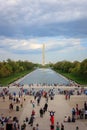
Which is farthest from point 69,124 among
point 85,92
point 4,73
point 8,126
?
point 4,73

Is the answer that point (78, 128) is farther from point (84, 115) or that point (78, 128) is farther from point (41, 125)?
point (84, 115)

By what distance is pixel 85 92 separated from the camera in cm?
5959

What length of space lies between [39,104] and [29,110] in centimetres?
510

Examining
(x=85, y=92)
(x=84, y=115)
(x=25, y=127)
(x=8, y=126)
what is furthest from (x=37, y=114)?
(x=85, y=92)

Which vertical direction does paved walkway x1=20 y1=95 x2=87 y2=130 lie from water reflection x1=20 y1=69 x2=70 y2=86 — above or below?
below

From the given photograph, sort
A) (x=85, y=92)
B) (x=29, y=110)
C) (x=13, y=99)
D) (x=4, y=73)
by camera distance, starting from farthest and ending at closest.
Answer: (x=4, y=73)
(x=85, y=92)
(x=13, y=99)
(x=29, y=110)

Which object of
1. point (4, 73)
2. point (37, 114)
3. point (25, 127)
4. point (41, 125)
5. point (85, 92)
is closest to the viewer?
point (25, 127)

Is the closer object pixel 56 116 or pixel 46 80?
pixel 56 116

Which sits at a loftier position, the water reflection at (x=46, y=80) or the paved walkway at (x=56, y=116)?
the water reflection at (x=46, y=80)

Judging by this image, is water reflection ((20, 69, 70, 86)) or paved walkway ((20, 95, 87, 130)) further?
water reflection ((20, 69, 70, 86))

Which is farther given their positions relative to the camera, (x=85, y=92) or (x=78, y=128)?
(x=85, y=92)

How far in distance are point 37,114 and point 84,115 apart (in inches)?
191

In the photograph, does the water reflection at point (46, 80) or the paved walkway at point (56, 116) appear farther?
the water reflection at point (46, 80)

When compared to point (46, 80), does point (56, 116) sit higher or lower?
lower
